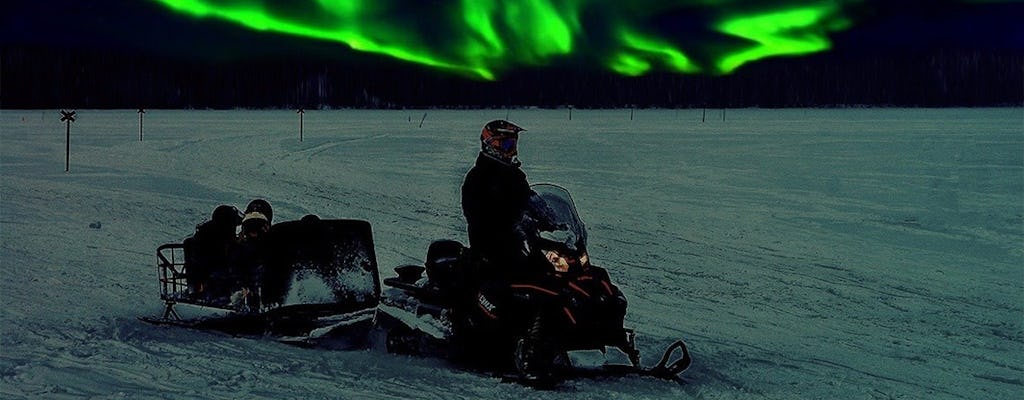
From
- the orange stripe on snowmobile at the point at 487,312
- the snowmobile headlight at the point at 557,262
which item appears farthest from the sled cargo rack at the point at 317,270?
the snowmobile headlight at the point at 557,262

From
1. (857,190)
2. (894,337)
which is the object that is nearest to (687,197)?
(857,190)

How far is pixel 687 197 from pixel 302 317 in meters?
11.3

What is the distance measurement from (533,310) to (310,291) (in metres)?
1.71

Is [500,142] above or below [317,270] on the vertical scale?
above

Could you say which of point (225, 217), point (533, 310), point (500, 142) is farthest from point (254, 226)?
point (533, 310)

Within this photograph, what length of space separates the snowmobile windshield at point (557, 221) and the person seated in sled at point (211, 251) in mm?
2315

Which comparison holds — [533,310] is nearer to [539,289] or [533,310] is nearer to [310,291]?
[539,289]

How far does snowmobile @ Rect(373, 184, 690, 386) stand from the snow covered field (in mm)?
141

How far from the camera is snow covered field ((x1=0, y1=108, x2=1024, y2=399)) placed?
5.51 metres

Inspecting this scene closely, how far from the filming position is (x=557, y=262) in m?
5.18

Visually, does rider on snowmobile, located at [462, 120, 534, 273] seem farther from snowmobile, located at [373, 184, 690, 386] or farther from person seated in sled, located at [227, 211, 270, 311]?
person seated in sled, located at [227, 211, 270, 311]

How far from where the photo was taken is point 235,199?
52.1 feet

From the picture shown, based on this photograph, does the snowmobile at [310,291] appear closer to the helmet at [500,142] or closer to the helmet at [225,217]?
the helmet at [225,217]

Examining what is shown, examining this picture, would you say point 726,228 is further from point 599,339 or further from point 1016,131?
point 1016,131
